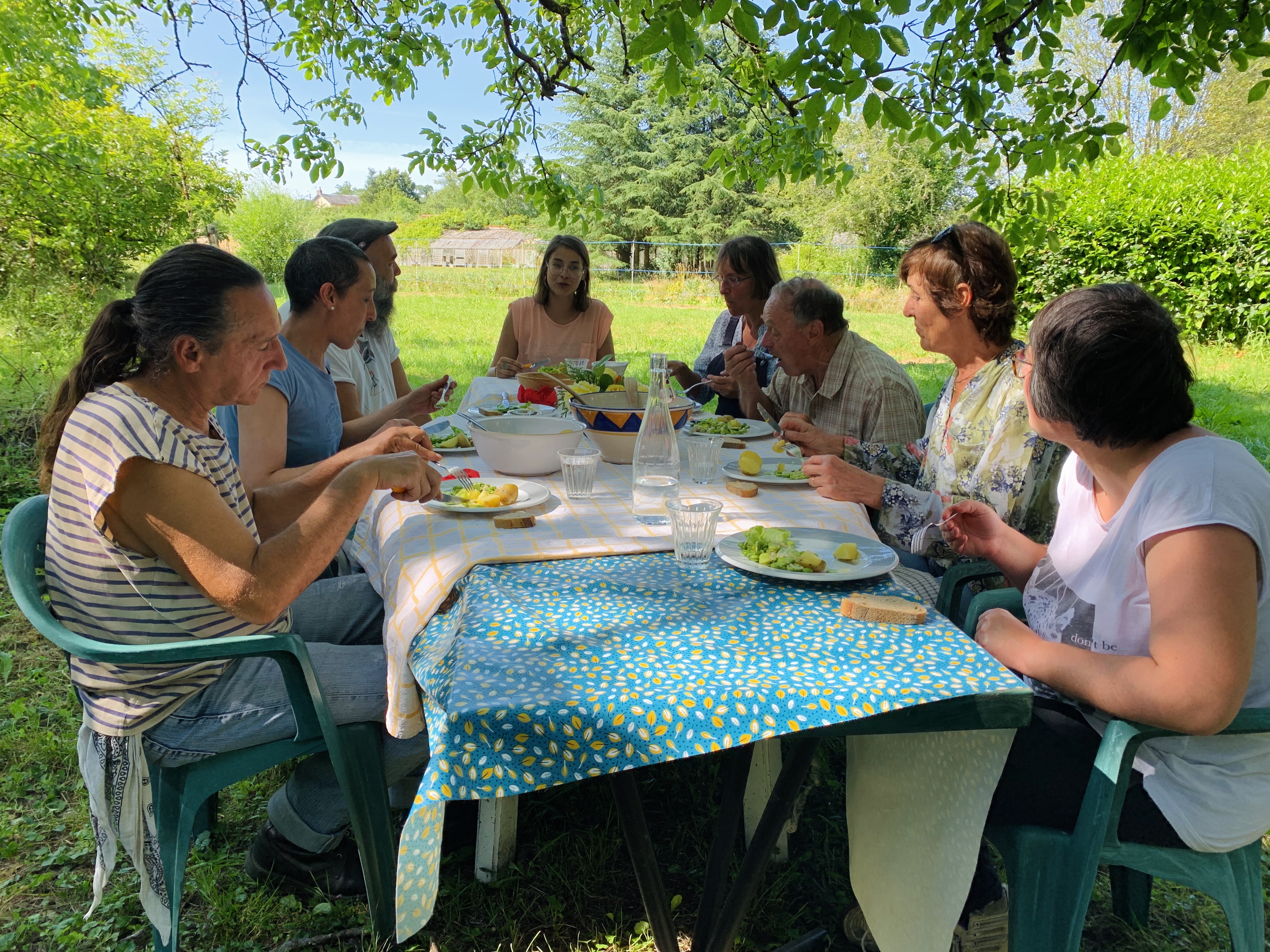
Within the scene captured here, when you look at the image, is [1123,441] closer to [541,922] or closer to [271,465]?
[541,922]

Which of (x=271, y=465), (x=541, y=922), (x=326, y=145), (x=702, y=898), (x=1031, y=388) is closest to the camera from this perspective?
(x=1031, y=388)

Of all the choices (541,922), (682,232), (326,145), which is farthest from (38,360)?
(682,232)

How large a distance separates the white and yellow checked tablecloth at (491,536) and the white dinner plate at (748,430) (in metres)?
0.57

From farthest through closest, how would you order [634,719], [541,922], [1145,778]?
[541,922] → [1145,778] → [634,719]

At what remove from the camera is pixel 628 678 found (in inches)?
45.6

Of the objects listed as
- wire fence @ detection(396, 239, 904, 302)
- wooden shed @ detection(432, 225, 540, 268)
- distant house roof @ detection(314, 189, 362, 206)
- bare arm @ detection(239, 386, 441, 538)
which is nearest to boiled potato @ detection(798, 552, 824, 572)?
bare arm @ detection(239, 386, 441, 538)

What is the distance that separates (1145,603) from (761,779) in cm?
99

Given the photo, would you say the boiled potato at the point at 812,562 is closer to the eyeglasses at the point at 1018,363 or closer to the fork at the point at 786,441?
the eyeglasses at the point at 1018,363

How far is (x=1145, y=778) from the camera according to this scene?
1419mm

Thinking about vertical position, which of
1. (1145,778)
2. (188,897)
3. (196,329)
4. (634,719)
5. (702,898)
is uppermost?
(196,329)

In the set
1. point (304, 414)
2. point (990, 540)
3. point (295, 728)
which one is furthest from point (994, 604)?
point (304, 414)

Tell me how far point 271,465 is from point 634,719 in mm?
1649

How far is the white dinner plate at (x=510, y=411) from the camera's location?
325 cm

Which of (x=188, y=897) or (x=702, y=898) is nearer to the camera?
(x=702, y=898)
